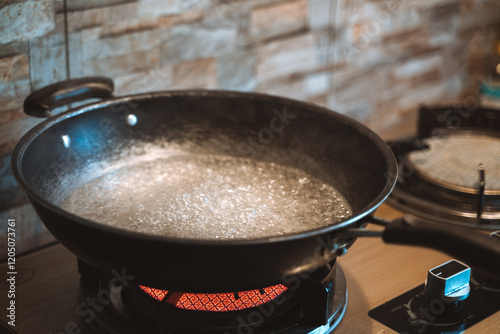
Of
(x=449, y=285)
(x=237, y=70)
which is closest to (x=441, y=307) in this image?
(x=449, y=285)

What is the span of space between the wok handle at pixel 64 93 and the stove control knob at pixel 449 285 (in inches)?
22.5

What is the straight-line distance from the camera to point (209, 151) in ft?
3.61

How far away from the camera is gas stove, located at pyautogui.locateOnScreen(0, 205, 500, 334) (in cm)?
83

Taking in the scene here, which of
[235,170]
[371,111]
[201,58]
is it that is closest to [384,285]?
[235,170]

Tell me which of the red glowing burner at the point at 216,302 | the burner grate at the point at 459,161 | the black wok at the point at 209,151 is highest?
the black wok at the point at 209,151

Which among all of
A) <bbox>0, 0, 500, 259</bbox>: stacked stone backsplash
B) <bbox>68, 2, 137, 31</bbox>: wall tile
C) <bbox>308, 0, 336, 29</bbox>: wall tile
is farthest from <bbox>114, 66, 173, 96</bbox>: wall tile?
<bbox>308, 0, 336, 29</bbox>: wall tile

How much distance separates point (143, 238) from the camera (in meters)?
0.64

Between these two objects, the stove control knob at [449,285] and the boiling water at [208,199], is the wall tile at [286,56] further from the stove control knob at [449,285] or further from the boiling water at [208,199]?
the stove control knob at [449,285]

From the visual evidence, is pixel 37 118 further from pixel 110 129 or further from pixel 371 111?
pixel 371 111

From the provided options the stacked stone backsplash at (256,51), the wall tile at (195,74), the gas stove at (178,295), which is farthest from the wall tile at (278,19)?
the gas stove at (178,295)

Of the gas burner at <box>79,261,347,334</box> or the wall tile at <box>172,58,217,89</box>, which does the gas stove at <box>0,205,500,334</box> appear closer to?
the gas burner at <box>79,261,347,334</box>

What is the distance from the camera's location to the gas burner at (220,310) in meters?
0.80

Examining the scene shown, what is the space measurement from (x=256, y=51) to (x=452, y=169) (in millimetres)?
465

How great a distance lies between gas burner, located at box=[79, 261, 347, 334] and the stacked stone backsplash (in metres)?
0.30
